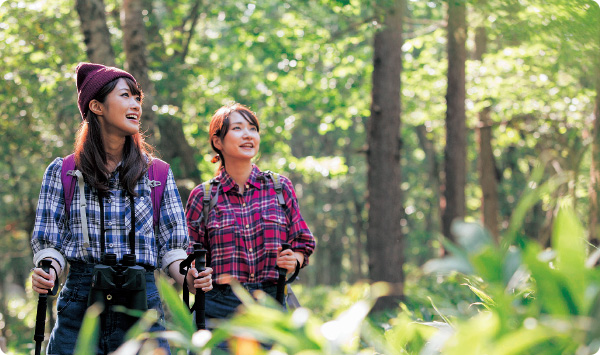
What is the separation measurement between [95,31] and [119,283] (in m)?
4.79

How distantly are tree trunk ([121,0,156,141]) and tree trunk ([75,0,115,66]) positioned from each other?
38 cm

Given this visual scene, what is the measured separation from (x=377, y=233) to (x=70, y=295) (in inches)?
285

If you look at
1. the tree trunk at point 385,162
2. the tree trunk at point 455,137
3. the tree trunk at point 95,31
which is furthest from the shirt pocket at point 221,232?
the tree trunk at point 455,137

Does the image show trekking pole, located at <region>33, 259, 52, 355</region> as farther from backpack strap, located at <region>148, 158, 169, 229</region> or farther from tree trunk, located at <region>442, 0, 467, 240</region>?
tree trunk, located at <region>442, 0, 467, 240</region>

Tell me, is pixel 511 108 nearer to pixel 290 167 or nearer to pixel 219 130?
pixel 290 167

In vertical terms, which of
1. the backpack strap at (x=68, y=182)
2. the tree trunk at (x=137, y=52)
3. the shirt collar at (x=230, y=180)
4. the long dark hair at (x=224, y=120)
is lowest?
the shirt collar at (x=230, y=180)

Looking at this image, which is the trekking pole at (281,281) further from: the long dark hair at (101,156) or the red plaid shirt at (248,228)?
the long dark hair at (101,156)

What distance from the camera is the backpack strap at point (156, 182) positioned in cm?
349

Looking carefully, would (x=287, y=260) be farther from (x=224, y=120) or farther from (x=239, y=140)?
(x=224, y=120)

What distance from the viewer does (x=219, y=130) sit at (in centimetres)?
439

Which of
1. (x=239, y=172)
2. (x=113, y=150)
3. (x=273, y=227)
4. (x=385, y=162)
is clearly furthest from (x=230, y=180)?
(x=385, y=162)

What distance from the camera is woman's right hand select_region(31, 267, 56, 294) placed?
121 inches

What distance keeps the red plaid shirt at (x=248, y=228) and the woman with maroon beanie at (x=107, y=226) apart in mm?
576

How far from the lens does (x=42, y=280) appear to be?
3.07 metres
